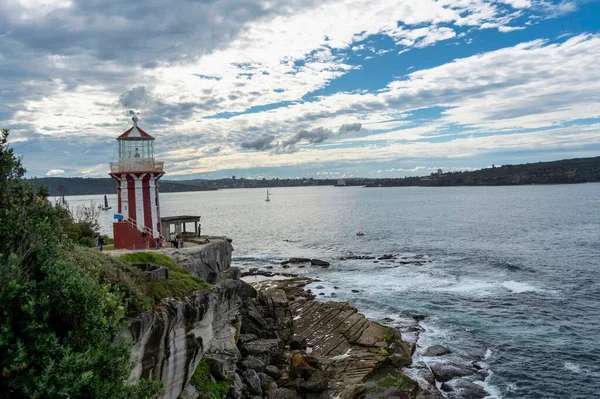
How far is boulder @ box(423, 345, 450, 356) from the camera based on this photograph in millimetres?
28188

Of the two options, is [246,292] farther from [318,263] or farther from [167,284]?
[318,263]

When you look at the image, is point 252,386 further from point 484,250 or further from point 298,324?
point 484,250

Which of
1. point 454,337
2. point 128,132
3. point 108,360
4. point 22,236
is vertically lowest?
point 454,337

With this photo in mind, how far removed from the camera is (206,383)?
1841 cm

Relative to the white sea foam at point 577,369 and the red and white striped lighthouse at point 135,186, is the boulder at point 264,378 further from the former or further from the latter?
the white sea foam at point 577,369

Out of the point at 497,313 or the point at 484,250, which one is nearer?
the point at 497,313

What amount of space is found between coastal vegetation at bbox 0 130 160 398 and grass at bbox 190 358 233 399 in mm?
7194

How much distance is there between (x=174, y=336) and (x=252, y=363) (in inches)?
348

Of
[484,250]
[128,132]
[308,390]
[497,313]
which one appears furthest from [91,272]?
[484,250]

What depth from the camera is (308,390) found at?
876 inches

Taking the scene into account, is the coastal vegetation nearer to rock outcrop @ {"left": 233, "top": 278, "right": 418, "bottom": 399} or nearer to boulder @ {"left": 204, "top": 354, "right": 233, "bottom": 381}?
boulder @ {"left": 204, "top": 354, "right": 233, "bottom": 381}

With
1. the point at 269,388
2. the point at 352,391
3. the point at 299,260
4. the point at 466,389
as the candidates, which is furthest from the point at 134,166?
the point at 299,260

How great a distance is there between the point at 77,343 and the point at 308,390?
15.6 m

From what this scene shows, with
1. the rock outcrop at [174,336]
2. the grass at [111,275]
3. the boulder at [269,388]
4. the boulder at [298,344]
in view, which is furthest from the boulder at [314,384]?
the grass at [111,275]
